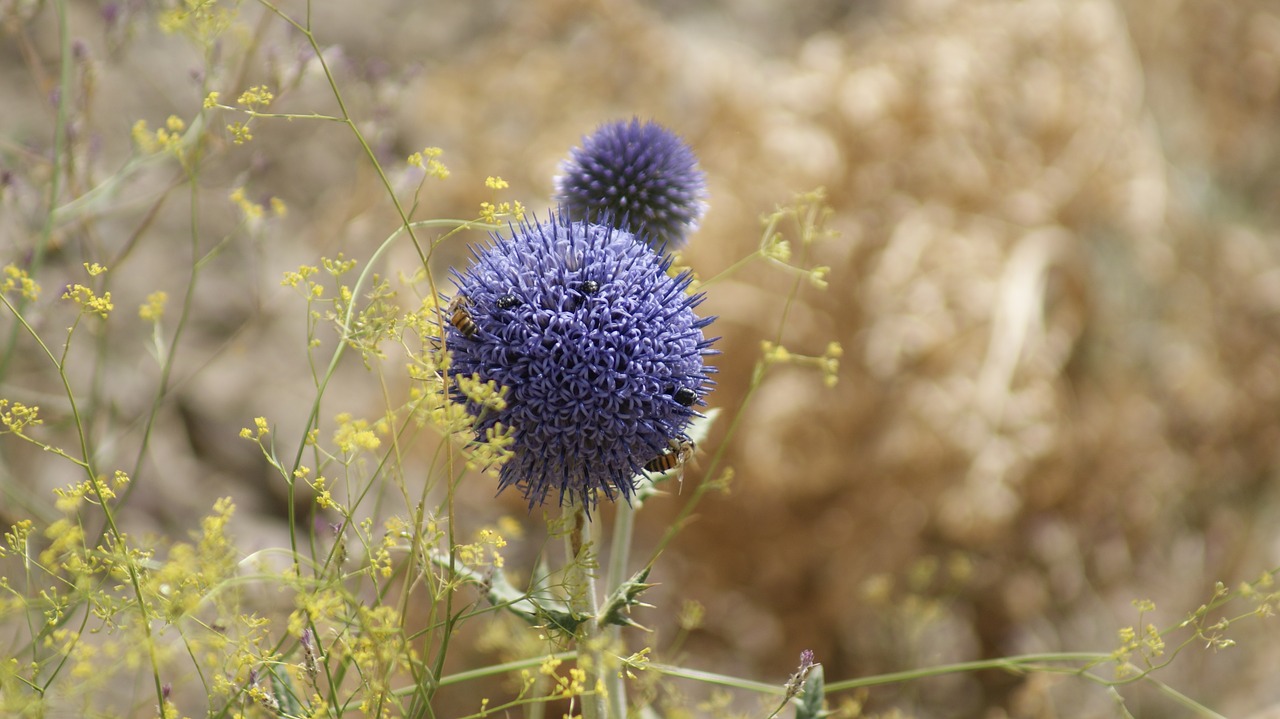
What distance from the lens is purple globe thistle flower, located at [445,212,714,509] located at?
35.4 inches

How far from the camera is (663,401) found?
938 mm

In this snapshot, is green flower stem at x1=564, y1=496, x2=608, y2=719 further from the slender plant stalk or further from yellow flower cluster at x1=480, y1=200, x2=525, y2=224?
yellow flower cluster at x1=480, y1=200, x2=525, y2=224

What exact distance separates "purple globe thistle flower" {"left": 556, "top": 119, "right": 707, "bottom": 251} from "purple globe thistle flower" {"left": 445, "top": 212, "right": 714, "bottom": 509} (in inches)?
12.8

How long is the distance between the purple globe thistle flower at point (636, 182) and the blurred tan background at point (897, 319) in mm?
1028

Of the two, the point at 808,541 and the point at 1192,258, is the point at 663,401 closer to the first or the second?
the point at 808,541

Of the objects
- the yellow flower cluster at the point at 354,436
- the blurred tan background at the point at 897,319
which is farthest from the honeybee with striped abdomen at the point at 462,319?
the blurred tan background at the point at 897,319

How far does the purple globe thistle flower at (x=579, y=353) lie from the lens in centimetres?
90

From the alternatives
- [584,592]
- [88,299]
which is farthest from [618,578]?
[88,299]

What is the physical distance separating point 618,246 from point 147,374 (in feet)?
7.16

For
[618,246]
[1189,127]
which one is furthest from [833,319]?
[1189,127]

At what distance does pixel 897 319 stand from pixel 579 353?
5.78ft

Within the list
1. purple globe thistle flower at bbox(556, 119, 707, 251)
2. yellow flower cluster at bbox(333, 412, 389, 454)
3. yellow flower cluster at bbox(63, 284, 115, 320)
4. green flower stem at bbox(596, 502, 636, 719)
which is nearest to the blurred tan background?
purple globe thistle flower at bbox(556, 119, 707, 251)

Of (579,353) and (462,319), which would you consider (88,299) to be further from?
(579,353)

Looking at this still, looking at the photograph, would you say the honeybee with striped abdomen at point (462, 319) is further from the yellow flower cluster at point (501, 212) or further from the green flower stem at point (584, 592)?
the green flower stem at point (584, 592)
